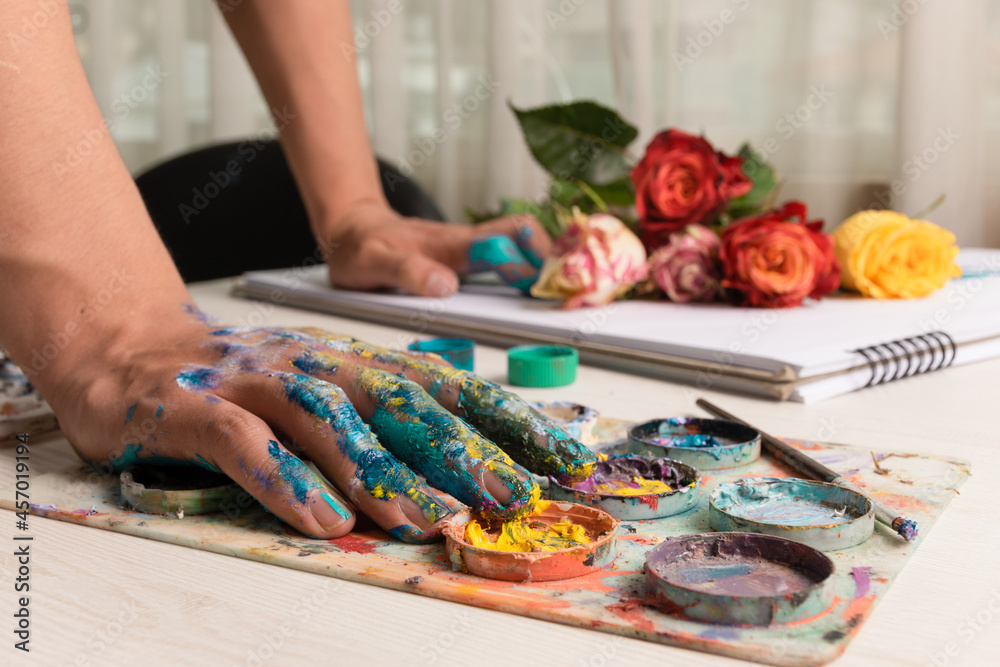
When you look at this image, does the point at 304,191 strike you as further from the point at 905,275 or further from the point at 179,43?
the point at 179,43

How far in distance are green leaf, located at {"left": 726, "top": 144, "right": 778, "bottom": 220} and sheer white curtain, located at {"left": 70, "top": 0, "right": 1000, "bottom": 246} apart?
1.54 ft

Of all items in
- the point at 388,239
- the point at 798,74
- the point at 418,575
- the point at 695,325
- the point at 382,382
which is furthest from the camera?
the point at 798,74

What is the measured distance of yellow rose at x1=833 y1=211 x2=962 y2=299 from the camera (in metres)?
1.05

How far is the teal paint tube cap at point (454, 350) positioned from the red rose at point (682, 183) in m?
0.35

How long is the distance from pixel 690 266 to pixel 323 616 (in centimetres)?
76

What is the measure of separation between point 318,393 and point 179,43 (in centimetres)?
228

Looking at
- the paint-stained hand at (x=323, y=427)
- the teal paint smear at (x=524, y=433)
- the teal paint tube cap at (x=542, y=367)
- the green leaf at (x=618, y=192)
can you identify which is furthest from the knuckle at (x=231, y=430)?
the green leaf at (x=618, y=192)

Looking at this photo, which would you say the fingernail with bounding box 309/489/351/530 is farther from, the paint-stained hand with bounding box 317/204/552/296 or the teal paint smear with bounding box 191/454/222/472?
the paint-stained hand with bounding box 317/204/552/296

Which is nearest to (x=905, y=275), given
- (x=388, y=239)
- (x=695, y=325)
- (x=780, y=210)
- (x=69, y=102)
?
(x=780, y=210)

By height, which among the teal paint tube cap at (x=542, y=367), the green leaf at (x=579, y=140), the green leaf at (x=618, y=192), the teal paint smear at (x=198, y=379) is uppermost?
the green leaf at (x=579, y=140)

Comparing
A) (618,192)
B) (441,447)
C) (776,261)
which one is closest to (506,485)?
(441,447)

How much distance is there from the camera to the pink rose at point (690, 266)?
3.48 ft

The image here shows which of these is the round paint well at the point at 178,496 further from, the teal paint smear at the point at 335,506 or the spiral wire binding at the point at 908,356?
the spiral wire binding at the point at 908,356

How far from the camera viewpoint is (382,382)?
55cm
